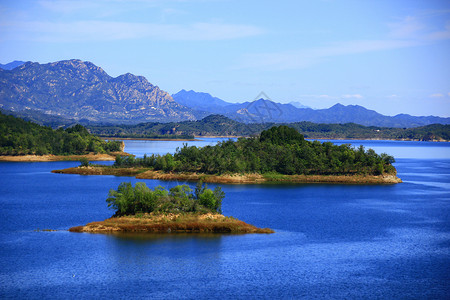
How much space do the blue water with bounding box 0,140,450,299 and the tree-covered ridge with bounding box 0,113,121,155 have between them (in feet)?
244

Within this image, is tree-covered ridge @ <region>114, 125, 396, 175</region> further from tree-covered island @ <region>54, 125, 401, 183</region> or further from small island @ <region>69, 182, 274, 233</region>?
small island @ <region>69, 182, 274, 233</region>

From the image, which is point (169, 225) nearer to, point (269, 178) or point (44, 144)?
point (269, 178)

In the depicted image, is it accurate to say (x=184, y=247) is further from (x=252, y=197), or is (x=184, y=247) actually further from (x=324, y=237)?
(x=252, y=197)

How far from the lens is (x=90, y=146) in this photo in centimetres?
14462

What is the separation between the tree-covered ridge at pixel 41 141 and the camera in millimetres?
134750

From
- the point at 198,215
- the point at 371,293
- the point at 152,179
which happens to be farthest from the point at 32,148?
the point at 371,293

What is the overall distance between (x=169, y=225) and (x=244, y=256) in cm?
948

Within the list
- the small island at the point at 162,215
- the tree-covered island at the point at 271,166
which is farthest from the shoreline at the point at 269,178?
the small island at the point at 162,215

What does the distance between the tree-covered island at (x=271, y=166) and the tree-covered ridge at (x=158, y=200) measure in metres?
40.7

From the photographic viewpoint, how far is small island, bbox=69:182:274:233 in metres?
44.5

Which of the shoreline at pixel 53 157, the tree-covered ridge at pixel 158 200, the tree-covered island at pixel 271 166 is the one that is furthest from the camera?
the shoreline at pixel 53 157

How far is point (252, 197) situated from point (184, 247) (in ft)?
102

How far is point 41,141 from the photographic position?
140750mm

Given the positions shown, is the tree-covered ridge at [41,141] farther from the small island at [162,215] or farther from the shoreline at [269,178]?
the small island at [162,215]
